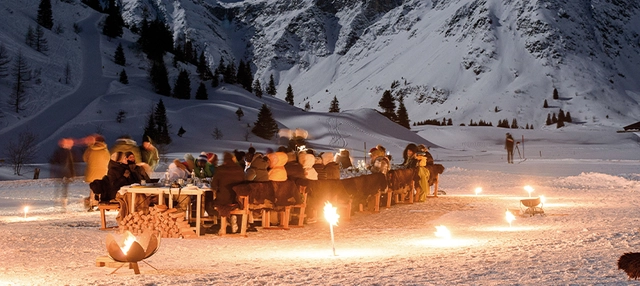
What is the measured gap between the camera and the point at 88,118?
63.7 meters

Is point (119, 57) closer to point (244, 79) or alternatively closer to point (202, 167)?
point (244, 79)

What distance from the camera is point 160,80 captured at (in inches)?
3243

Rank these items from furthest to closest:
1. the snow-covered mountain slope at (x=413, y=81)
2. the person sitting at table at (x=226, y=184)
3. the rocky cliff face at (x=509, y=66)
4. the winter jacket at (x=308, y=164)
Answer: the rocky cliff face at (x=509, y=66), the snow-covered mountain slope at (x=413, y=81), the winter jacket at (x=308, y=164), the person sitting at table at (x=226, y=184)

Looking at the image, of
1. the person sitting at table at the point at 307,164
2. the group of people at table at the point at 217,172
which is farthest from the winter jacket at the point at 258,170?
the person sitting at table at the point at 307,164

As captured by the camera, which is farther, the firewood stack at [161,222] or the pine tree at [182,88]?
the pine tree at [182,88]

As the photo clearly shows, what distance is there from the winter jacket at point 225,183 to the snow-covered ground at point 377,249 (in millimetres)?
632

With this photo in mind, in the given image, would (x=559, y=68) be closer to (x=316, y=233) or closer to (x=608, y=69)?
(x=608, y=69)

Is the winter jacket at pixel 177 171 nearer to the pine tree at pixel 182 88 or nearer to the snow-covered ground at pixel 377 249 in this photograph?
the snow-covered ground at pixel 377 249

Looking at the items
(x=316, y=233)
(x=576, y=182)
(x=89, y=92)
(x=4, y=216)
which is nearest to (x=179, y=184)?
(x=316, y=233)

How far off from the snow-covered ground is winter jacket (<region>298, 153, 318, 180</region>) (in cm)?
114

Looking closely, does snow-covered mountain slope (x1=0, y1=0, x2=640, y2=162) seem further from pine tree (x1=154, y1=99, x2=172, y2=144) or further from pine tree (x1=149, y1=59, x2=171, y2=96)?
pine tree (x1=149, y1=59, x2=171, y2=96)

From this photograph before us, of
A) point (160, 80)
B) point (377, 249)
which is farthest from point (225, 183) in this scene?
point (160, 80)

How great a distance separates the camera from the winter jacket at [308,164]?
1377 centimetres

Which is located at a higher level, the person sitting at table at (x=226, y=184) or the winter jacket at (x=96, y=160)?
the winter jacket at (x=96, y=160)
